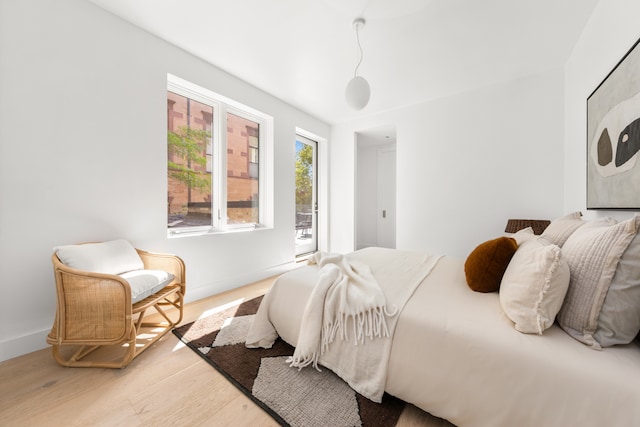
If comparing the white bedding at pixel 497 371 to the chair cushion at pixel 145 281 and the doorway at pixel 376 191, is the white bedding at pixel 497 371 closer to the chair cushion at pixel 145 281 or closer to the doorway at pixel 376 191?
the chair cushion at pixel 145 281

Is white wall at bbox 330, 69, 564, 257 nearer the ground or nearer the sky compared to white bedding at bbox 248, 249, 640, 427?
nearer the sky

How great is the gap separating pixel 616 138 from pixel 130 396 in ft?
10.6

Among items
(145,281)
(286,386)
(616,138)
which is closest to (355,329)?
(286,386)

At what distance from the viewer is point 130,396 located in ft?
4.34

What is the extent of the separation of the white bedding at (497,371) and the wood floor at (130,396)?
28 cm

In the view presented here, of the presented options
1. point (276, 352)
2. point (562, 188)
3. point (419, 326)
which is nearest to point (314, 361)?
point (276, 352)

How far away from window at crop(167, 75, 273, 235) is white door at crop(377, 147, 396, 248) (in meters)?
2.61

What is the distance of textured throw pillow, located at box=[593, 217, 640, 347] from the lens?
886 millimetres

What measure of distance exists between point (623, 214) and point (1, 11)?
4.18 meters

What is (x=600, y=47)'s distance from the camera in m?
1.83

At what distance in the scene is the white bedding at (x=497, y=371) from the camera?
2.60 ft

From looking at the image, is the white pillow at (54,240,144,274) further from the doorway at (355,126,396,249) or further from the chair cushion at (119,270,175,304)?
the doorway at (355,126,396,249)

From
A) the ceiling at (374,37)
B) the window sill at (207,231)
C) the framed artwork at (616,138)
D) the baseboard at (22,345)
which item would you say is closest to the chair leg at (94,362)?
the baseboard at (22,345)

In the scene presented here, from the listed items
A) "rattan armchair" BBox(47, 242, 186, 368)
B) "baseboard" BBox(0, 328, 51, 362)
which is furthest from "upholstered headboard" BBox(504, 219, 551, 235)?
"baseboard" BBox(0, 328, 51, 362)
